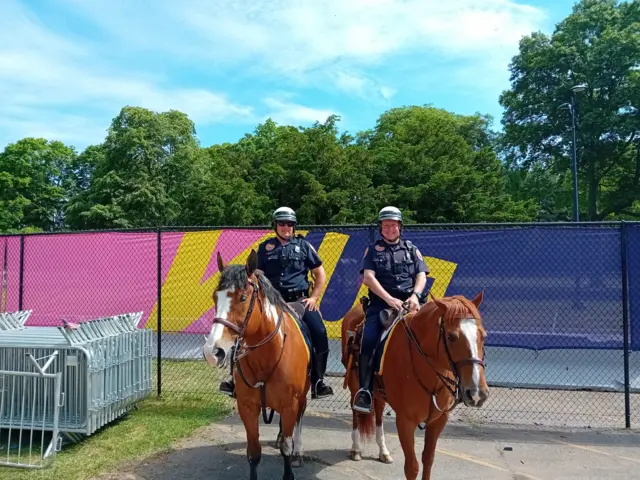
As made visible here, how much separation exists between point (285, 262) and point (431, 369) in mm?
1983

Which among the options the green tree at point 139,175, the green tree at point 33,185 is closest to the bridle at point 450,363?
the green tree at point 139,175

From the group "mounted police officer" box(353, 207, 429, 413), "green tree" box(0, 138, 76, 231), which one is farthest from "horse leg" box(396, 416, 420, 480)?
"green tree" box(0, 138, 76, 231)

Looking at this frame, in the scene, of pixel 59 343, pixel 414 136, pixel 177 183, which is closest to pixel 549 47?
pixel 414 136

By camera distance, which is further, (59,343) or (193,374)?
(193,374)

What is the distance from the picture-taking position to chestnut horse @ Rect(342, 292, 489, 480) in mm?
3314

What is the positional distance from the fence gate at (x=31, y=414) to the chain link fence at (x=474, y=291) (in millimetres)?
1897

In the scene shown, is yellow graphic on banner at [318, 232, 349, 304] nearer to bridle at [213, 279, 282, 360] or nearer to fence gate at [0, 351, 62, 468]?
bridle at [213, 279, 282, 360]

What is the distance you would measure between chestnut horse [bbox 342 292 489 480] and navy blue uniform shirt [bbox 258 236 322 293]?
1286 millimetres

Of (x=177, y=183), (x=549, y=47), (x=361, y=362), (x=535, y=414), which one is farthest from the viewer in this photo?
(x=177, y=183)

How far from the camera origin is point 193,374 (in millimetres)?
8344

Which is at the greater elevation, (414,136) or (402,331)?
(414,136)

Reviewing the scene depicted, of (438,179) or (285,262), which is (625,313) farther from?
(438,179)

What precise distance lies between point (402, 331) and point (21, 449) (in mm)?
4504

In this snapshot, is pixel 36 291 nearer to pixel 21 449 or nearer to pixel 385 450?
pixel 21 449
